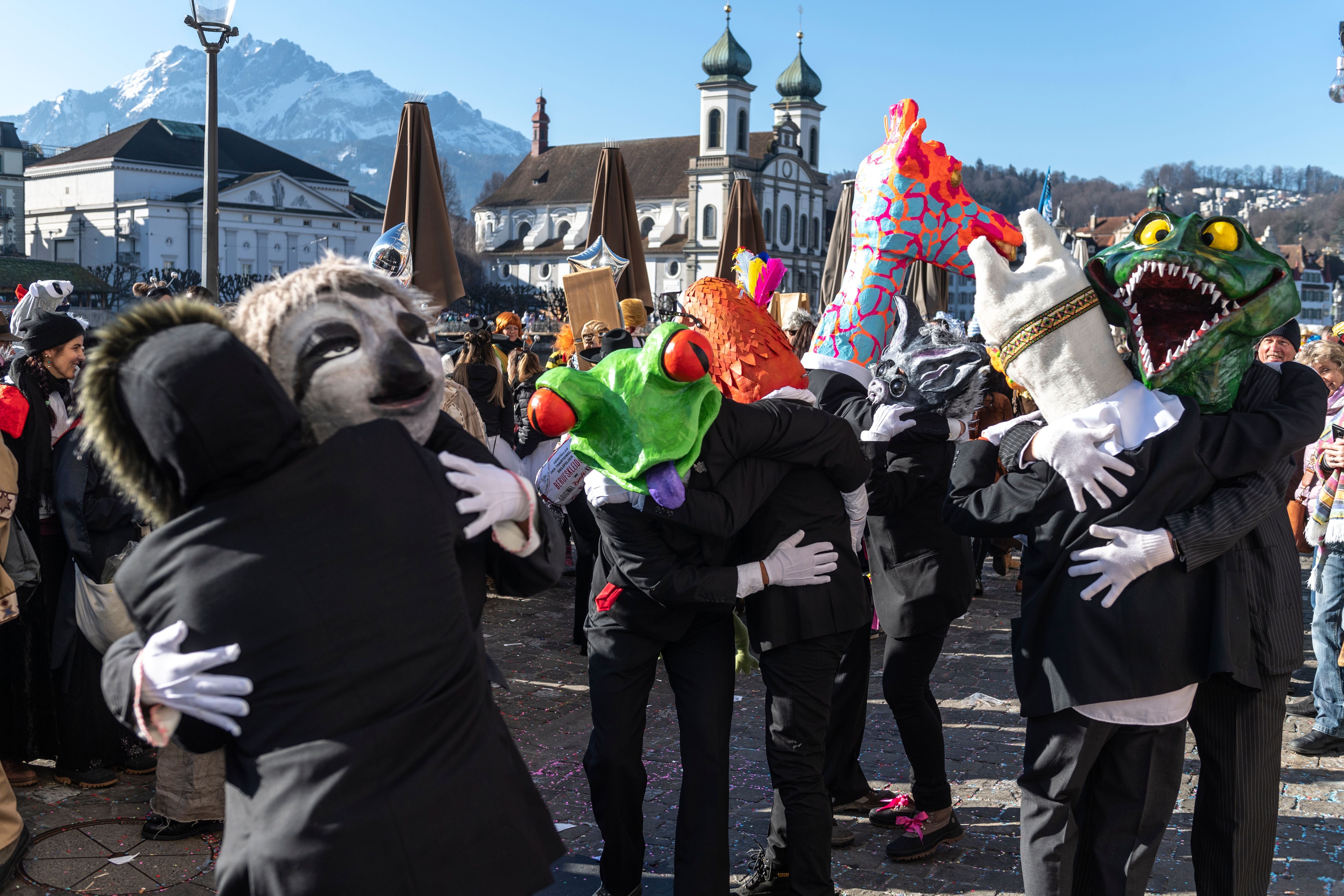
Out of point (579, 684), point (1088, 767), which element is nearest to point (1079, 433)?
point (1088, 767)

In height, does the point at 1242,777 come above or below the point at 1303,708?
above

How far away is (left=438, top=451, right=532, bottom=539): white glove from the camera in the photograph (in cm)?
205

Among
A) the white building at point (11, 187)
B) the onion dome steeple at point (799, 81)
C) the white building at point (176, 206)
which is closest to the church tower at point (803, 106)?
the onion dome steeple at point (799, 81)

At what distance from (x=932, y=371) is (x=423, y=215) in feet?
17.4

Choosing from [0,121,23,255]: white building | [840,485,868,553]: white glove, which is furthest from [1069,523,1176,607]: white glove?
[0,121,23,255]: white building

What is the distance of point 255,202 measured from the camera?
217 ft

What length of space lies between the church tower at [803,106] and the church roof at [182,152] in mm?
32500

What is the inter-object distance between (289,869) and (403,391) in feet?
2.90

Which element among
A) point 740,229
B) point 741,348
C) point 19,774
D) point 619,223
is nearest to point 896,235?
point 741,348

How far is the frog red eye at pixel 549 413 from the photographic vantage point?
2.99 meters

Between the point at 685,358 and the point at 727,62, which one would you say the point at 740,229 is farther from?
the point at 727,62

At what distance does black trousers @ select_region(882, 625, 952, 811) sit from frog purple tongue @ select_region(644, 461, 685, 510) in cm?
136

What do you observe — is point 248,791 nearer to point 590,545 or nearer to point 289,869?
point 289,869

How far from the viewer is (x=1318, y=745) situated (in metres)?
5.04
